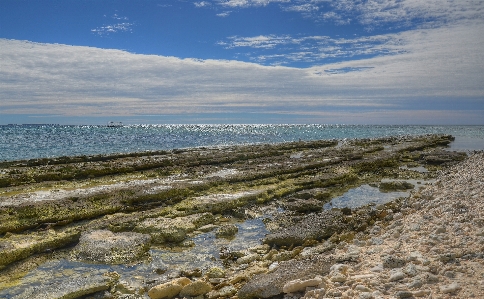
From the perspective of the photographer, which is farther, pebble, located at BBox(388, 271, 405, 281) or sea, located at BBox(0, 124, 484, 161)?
sea, located at BBox(0, 124, 484, 161)

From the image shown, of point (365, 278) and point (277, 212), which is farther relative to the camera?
point (277, 212)

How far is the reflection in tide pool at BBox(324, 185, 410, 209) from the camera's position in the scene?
61.1ft

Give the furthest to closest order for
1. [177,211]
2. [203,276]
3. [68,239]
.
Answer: [177,211], [68,239], [203,276]

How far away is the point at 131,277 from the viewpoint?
10242 mm

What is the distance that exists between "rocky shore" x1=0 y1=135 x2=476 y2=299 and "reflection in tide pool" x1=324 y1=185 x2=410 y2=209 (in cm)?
12

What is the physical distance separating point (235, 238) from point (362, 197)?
32.0ft

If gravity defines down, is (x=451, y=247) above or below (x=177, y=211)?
above

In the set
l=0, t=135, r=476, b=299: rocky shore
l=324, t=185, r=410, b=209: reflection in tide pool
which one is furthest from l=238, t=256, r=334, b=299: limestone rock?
l=324, t=185, r=410, b=209: reflection in tide pool

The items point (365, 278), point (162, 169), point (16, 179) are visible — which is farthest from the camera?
point (162, 169)

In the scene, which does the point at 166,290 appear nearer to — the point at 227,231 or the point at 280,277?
the point at 280,277

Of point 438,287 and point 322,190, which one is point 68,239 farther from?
point 322,190

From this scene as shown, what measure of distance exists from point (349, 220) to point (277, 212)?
386cm

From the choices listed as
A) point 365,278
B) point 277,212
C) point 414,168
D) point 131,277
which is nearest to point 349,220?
point 277,212

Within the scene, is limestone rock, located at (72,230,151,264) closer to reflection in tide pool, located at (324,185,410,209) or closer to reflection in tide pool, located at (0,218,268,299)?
reflection in tide pool, located at (0,218,268,299)
